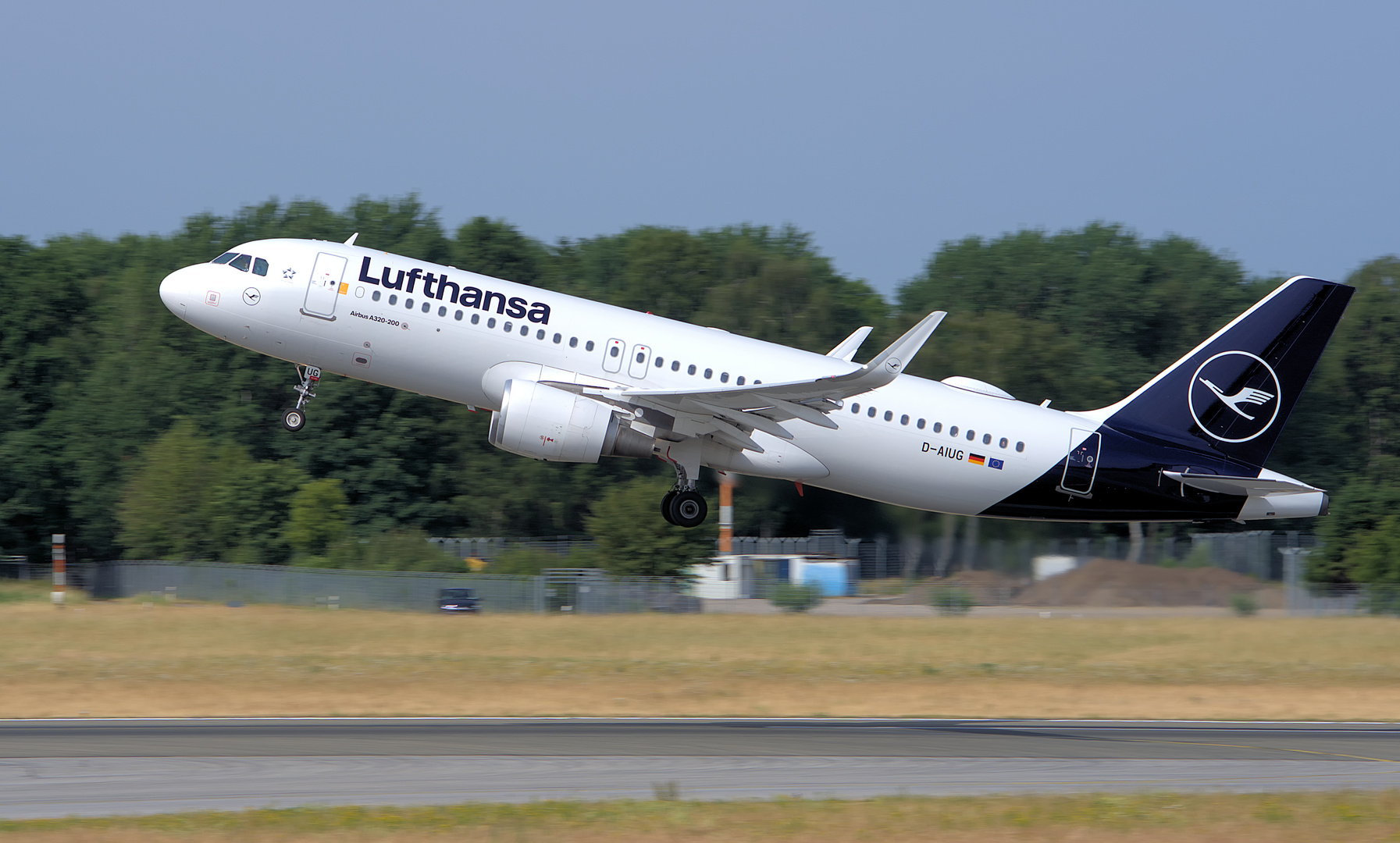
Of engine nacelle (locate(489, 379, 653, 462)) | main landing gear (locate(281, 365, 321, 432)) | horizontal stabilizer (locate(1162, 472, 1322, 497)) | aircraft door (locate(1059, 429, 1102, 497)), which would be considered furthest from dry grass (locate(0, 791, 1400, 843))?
main landing gear (locate(281, 365, 321, 432))

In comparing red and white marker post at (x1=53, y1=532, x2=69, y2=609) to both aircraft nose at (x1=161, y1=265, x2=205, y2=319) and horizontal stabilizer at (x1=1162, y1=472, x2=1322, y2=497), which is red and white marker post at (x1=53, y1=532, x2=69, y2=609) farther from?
horizontal stabilizer at (x1=1162, y1=472, x2=1322, y2=497)

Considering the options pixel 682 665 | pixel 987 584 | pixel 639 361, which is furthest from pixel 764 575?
pixel 639 361

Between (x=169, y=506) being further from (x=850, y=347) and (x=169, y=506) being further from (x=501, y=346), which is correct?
(x=850, y=347)

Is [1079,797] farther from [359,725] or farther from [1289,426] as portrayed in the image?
[1289,426]

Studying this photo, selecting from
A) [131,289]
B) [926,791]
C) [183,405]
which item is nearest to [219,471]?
[183,405]

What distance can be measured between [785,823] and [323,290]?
16.3m

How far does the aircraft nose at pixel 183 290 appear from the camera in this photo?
92.2ft

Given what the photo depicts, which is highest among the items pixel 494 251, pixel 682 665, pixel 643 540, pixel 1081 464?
pixel 494 251

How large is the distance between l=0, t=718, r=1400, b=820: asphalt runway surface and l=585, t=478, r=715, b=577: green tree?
81.5 feet

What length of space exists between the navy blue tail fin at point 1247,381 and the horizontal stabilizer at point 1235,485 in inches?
40.2

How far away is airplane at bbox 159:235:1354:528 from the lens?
89.5 feet

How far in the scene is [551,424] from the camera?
1057 inches

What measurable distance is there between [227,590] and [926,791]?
105 ft

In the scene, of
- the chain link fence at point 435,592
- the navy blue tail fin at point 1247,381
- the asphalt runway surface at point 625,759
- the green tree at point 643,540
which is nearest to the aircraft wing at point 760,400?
the asphalt runway surface at point 625,759
